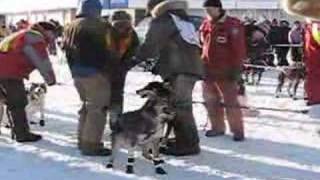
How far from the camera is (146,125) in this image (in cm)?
639

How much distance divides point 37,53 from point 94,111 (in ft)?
3.23

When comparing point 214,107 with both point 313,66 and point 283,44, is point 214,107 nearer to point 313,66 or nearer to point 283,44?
point 313,66

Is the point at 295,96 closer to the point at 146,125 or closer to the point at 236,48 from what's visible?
the point at 236,48

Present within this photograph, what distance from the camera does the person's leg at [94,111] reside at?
7199 millimetres

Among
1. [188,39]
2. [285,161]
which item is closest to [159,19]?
[188,39]

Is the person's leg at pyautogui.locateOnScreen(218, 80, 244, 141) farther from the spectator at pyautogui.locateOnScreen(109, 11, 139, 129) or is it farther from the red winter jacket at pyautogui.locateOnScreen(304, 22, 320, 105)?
the red winter jacket at pyautogui.locateOnScreen(304, 22, 320, 105)

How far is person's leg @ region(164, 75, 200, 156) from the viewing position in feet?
23.6

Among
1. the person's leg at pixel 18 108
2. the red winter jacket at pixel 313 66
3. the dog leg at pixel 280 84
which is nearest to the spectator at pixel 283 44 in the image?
the dog leg at pixel 280 84

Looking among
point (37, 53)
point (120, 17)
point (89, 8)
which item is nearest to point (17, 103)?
point (37, 53)

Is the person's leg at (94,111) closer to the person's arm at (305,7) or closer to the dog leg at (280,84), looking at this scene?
the person's arm at (305,7)

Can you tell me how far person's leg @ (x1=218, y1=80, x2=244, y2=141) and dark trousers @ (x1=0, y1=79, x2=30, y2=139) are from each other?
7.33 feet

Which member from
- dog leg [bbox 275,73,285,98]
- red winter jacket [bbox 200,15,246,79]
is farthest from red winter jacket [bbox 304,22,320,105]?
dog leg [bbox 275,73,285,98]

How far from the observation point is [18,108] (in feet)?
27.0

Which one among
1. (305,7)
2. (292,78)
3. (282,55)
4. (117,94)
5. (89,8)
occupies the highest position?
(305,7)
